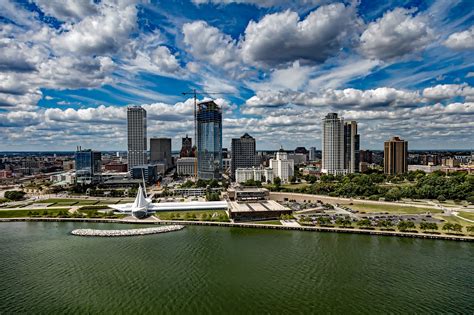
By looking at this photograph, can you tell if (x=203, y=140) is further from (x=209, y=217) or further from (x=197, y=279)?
(x=197, y=279)

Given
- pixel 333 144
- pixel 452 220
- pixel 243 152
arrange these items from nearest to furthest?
pixel 452 220 < pixel 333 144 < pixel 243 152

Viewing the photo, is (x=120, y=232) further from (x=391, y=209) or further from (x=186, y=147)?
(x=186, y=147)

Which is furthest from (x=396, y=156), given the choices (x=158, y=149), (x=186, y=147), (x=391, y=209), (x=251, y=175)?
(x=158, y=149)

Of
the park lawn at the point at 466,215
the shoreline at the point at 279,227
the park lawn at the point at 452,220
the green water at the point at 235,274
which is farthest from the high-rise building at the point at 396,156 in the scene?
the green water at the point at 235,274

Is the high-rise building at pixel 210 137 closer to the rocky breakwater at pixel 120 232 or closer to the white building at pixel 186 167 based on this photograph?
the white building at pixel 186 167

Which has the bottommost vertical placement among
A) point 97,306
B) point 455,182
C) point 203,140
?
point 97,306

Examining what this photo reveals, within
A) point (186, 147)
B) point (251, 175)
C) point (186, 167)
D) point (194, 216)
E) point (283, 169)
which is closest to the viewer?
point (194, 216)

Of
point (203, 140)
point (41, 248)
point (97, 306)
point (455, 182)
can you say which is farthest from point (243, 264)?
point (203, 140)

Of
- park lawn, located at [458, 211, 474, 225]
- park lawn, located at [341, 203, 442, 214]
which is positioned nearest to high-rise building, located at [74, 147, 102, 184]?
park lawn, located at [341, 203, 442, 214]
